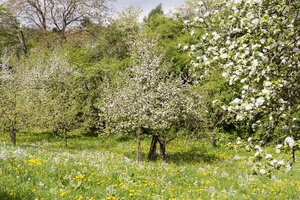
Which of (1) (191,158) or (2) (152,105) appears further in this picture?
(1) (191,158)

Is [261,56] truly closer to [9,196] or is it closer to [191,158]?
[9,196]

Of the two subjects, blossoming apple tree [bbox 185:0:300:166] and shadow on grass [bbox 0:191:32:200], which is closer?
blossoming apple tree [bbox 185:0:300:166]

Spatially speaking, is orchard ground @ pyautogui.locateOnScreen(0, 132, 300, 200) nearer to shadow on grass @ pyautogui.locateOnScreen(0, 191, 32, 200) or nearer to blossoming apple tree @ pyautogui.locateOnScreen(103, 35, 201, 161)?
shadow on grass @ pyautogui.locateOnScreen(0, 191, 32, 200)

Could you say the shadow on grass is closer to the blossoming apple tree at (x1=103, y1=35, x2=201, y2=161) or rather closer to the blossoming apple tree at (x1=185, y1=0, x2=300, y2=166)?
the blossoming apple tree at (x1=185, y1=0, x2=300, y2=166)

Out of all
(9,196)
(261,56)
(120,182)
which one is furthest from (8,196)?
(261,56)

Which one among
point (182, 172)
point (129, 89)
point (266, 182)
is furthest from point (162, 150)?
point (266, 182)

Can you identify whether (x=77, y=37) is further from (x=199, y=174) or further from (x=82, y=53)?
(x=199, y=174)

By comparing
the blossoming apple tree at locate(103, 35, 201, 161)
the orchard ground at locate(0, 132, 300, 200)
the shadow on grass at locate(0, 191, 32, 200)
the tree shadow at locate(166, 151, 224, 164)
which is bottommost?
the tree shadow at locate(166, 151, 224, 164)

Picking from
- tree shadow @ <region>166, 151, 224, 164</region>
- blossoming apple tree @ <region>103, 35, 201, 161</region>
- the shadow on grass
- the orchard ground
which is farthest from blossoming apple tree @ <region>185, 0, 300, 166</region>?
tree shadow @ <region>166, 151, 224, 164</region>

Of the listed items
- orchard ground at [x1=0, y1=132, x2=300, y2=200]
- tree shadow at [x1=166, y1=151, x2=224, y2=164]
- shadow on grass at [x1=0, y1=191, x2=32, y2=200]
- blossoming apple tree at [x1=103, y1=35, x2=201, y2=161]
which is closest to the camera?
shadow on grass at [x1=0, y1=191, x2=32, y2=200]

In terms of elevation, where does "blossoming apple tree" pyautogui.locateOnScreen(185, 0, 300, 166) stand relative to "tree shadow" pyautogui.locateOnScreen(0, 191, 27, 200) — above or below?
above

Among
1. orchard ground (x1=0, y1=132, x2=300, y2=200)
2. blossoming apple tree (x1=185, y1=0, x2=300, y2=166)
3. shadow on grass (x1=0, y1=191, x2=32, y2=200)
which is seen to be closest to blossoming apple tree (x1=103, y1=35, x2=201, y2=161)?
orchard ground (x1=0, y1=132, x2=300, y2=200)

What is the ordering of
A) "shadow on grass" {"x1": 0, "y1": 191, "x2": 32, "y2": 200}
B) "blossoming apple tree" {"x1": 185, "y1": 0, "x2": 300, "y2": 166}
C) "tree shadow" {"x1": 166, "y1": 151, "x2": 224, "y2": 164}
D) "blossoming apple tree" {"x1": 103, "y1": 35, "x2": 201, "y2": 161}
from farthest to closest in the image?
"tree shadow" {"x1": 166, "y1": 151, "x2": 224, "y2": 164}
"blossoming apple tree" {"x1": 103, "y1": 35, "x2": 201, "y2": 161}
"shadow on grass" {"x1": 0, "y1": 191, "x2": 32, "y2": 200}
"blossoming apple tree" {"x1": 185, "y1": 0, "x2": 300, "y2": 166}

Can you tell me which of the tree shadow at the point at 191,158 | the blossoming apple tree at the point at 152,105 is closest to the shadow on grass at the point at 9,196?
the blossoming apple tree at the point at 152,105
